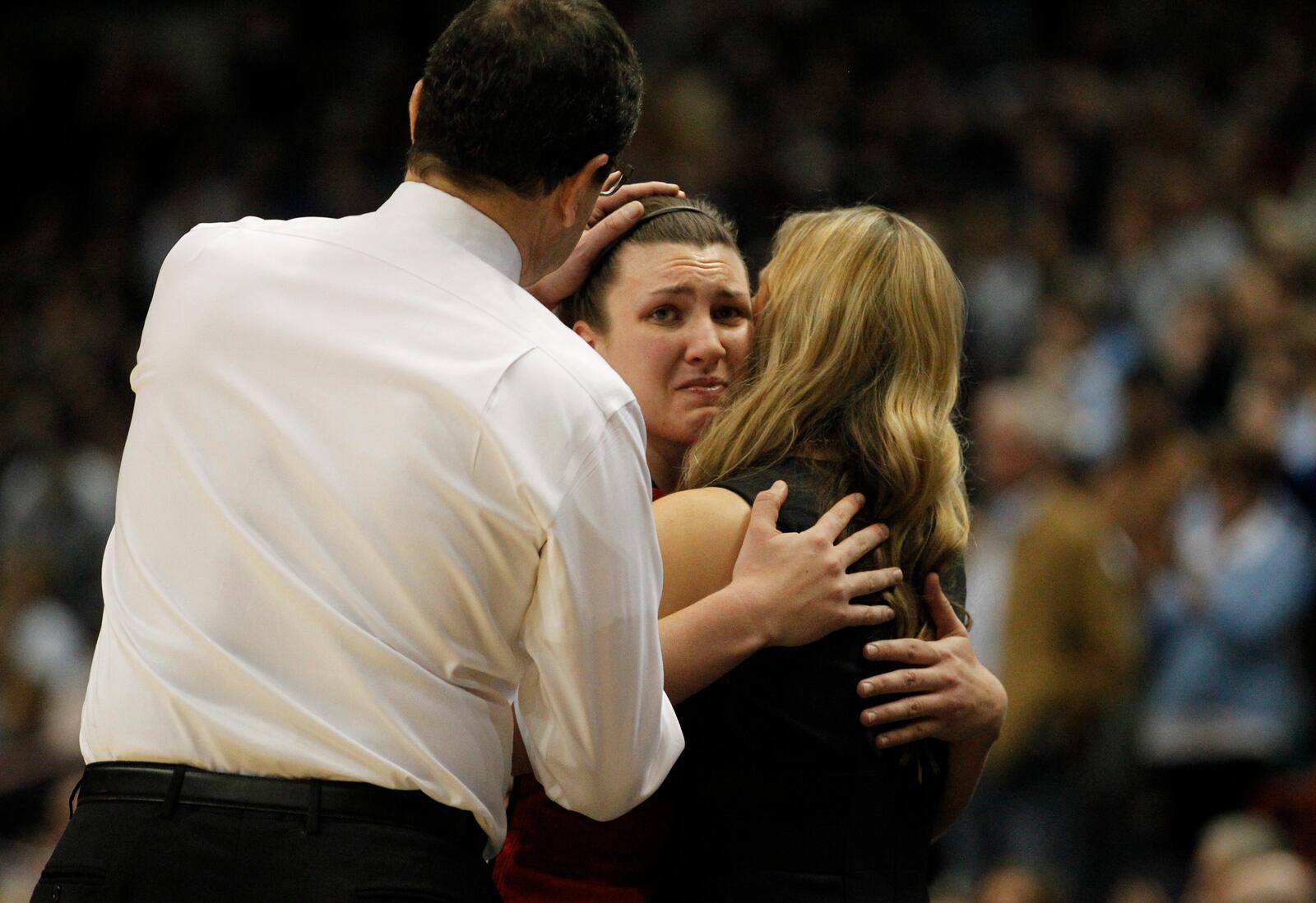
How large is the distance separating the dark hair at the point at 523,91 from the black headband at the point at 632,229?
2.52 feet

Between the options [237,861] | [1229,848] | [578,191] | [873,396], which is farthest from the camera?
[1229,848]

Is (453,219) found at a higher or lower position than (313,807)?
higher

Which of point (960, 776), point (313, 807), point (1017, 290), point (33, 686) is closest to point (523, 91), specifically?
point (313, 807)

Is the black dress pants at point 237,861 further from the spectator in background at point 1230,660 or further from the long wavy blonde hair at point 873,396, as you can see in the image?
the spectator in background at point 1230,660

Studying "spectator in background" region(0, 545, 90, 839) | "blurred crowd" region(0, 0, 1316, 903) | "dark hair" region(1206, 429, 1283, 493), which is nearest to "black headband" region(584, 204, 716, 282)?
"blurred crowd" region(0, 0, 1316, 903)

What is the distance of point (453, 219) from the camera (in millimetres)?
1897

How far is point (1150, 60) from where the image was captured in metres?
8.78

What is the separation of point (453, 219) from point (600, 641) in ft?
1.56

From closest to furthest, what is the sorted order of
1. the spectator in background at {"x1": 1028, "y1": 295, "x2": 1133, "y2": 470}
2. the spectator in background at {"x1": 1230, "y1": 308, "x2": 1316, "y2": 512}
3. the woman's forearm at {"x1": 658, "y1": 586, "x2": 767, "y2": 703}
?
the woman's forearm at {"x1": 658, "y1": 586, "x2": 767, "y2": 703} → the spectator in background at {"x1": 1230, "y1": 308, "x2": 1316, "y2": 512} → the spectator in background at {"x1": 1028, "y1": 295, "x2": 1133, "y2": 470}

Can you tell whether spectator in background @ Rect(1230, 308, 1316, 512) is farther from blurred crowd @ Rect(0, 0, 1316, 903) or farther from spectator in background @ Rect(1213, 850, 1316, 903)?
spectator in background @ Rect(1213, 850, 1316, 903)

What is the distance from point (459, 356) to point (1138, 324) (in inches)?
212

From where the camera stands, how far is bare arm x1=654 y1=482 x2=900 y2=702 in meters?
2.10

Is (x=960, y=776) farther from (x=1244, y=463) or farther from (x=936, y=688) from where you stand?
(x=1244, y=463)

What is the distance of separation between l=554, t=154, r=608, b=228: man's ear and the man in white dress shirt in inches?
0.8
